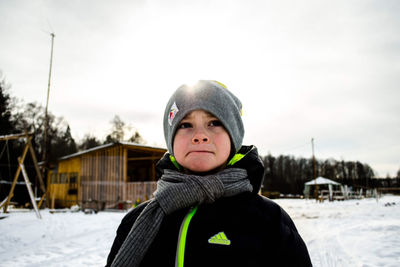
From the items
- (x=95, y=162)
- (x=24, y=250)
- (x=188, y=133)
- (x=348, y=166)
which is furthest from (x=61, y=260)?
(x=348, y=166)

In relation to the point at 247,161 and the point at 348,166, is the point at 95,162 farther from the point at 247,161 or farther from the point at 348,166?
the point at 348,166

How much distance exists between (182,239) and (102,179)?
57.9 feet

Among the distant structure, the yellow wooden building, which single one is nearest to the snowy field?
the yellow wooden building

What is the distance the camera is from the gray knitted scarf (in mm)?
1221

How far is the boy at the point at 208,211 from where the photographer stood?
117cm

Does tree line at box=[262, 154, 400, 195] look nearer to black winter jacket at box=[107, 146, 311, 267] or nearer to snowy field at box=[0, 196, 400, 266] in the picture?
snowy field at box=[0, 196, 400, 266]

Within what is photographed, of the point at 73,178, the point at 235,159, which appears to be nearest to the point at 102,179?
the point at 73,178

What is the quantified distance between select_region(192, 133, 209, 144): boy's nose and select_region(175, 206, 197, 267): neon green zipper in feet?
1.18

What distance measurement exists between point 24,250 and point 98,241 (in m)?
1.49

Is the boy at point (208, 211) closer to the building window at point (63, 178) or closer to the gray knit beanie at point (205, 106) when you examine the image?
the gray knit beanie at point (205, 106)

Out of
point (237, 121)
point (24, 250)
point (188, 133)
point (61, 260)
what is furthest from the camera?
point (24, 250)

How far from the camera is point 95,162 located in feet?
58.2

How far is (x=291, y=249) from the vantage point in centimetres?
119

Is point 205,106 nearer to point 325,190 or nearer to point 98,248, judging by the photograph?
point 98,248
